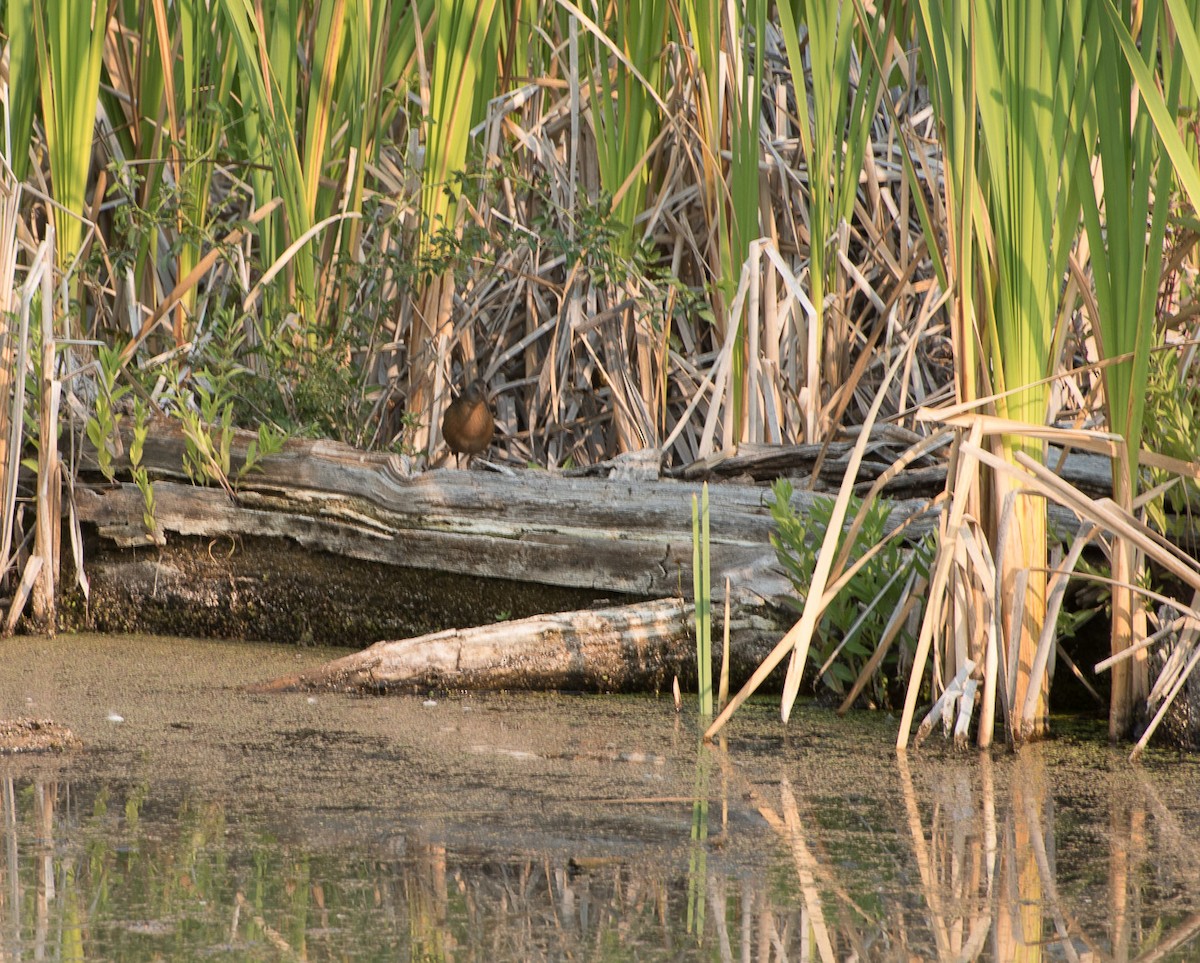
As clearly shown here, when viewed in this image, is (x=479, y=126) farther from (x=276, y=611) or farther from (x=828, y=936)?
(x=828, y=936)

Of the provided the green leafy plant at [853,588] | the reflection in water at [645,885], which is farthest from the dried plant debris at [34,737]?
the green leafy plant at [853,588]

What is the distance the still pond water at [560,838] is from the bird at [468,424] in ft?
3.23

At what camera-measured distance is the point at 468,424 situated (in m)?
3.28

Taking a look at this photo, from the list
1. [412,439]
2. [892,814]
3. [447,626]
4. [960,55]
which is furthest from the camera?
[412,439]

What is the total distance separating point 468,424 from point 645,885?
6.32ft

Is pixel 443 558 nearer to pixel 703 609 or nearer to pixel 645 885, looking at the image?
pixel 703 609

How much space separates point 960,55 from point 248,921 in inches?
60.6

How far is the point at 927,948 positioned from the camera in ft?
4.28

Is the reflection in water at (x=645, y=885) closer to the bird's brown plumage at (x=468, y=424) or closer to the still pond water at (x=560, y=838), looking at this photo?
the still pond water at (x=560, y=838)

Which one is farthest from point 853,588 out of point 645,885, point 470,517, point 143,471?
point 143,471

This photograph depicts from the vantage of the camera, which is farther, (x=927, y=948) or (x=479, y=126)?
(x=479, y=126)

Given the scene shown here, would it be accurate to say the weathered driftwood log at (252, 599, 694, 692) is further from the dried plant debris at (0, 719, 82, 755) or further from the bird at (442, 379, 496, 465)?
the bird at (442, 379, 496, 465)

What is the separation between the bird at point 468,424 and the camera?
327 cm

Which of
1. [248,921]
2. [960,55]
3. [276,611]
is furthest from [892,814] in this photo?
[276,611]
